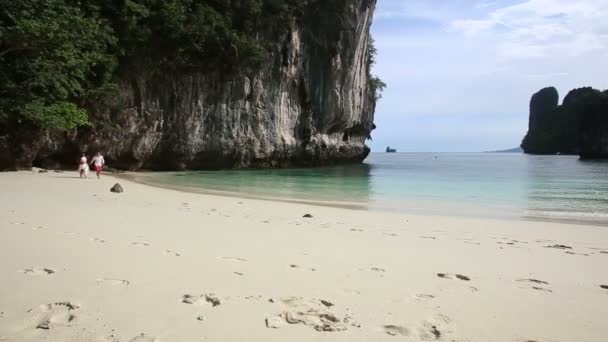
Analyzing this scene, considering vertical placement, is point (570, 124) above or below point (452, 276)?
above

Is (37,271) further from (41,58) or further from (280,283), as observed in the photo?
(41,58)

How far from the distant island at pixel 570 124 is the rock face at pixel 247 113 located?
175 feet

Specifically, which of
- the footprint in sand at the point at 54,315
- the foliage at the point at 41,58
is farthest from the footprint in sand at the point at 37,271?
the foliage at the point at 41,58

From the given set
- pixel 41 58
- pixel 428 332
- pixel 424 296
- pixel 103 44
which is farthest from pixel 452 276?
pixel 103 44

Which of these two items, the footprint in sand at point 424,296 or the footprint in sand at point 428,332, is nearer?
the footprint in sand at point 428,332

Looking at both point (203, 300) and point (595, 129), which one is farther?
point (595, 129)

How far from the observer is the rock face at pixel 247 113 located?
19344 mm

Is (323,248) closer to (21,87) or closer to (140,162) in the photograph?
(21,87)

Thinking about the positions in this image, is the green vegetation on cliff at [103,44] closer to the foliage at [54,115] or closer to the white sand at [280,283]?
the foliage at [54,115]

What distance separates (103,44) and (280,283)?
17696 mm

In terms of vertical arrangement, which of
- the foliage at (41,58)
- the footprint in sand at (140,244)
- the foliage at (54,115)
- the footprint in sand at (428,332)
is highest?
the foliage at (41,58)

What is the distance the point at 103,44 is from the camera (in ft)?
56.4

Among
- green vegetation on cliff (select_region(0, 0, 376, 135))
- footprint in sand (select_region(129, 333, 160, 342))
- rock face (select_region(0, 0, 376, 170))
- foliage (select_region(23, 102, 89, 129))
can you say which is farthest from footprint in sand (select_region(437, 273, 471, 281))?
rock face (select_region(0, 0, 376, 170))

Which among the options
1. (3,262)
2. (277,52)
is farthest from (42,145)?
(3,262)
